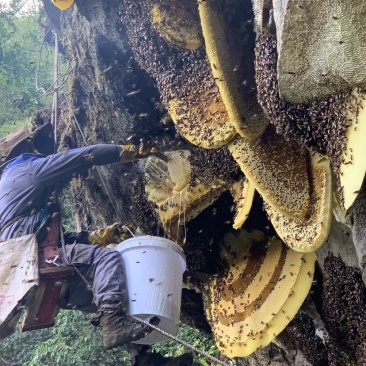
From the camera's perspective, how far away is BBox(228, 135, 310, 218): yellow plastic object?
3252mm

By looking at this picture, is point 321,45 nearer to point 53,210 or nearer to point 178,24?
point 178,24

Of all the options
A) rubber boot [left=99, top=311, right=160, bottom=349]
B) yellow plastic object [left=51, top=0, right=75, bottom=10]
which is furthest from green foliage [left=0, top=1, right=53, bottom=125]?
rubber boot [left=99, top=311, right=160, bottom=349]

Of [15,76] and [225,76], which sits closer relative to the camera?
[225,76]

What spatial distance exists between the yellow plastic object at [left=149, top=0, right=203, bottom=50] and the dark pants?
1659mm

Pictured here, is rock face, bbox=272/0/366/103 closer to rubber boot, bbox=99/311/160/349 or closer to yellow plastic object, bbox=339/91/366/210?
yellow plastic object, bbox=339/91/366/210

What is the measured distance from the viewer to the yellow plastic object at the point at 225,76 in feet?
10.7

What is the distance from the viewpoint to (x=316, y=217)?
10.3ft

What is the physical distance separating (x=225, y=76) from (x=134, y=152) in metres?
1.48

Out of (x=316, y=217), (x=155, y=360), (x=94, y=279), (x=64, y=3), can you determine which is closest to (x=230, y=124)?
(x=316, y=217)

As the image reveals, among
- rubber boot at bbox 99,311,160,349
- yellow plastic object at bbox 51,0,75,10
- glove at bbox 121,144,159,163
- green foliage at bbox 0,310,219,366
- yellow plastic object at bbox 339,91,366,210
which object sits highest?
yellow plastic object at bbox 51,0,75,10

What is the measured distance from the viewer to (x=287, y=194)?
328 cm

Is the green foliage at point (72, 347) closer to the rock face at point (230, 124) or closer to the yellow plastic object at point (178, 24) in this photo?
the rock face at point (230, 124)

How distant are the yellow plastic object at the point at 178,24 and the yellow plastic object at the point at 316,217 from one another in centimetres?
137

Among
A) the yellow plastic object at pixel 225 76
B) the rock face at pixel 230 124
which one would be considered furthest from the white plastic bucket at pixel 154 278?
the yellow plastic object at pixel 225 76
